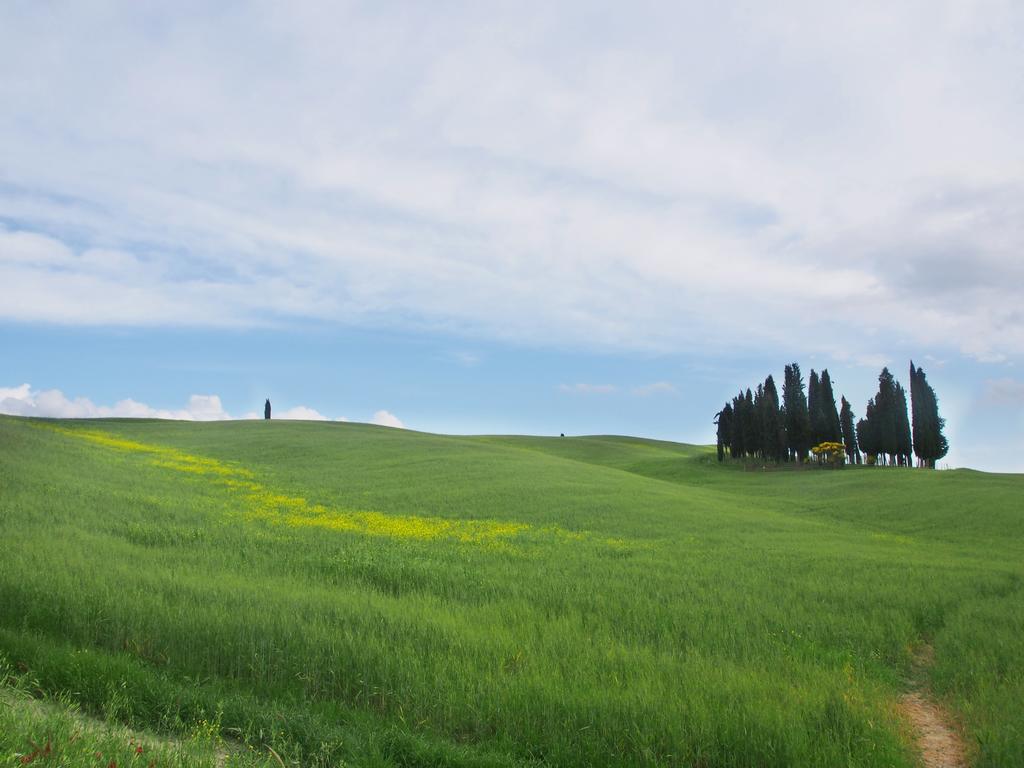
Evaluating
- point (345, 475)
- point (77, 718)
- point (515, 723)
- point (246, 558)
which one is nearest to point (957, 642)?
point (515, 723)

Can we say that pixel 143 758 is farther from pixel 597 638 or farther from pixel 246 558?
pixel 246 558

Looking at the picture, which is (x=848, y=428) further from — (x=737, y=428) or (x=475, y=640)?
(x=475, y=640)

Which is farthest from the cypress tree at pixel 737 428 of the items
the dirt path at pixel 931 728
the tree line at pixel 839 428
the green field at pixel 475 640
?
the dirt path at pixel 931 728

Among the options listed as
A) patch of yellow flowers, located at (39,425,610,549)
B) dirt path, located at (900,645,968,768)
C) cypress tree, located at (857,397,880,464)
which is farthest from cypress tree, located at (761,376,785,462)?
dirt path, located at (900,645,968,768)

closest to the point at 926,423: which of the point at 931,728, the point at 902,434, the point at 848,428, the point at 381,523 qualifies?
the point at 902,434

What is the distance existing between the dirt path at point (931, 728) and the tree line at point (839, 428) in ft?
245

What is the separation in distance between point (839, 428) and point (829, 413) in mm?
2237

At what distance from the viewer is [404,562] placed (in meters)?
15.4

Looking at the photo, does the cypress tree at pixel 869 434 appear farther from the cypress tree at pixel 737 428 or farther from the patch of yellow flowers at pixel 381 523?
the patch of yellow flowers at pixel 381 523

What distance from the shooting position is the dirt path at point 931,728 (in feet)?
24.7

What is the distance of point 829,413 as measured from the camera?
278 ft

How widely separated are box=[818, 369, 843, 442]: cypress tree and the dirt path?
7969 cm

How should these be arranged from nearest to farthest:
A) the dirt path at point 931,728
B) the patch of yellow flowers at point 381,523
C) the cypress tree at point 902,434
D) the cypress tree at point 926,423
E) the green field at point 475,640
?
the green field at point 475,640, the dirt path at point 931,728, the patch of yellow flowers at point 381,523, the cypress tree at point 926,423, the cypress tree at point 902,434

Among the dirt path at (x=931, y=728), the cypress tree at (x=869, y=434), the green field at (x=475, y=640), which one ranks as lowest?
the dirt path at (x=931, y=728)
